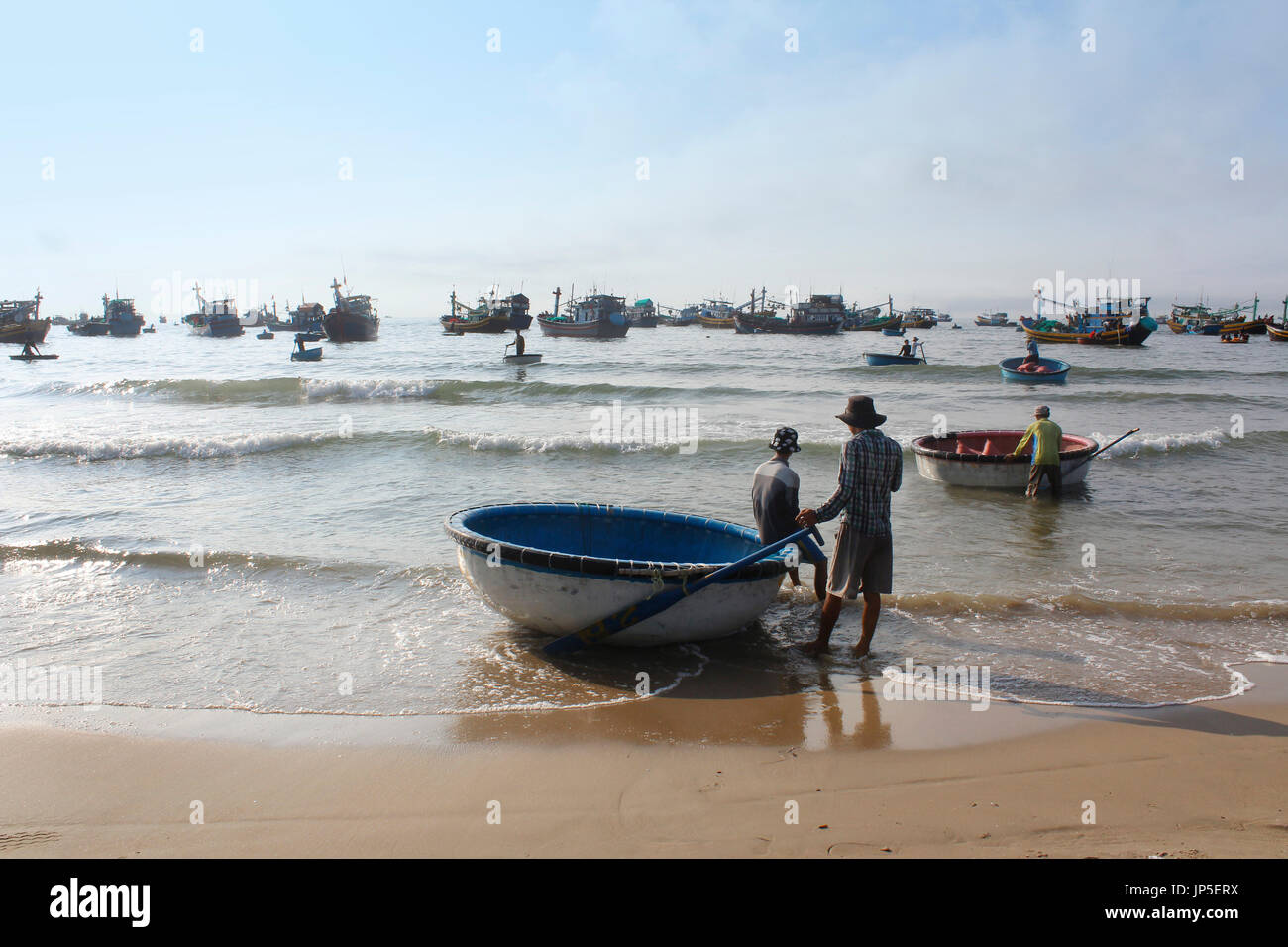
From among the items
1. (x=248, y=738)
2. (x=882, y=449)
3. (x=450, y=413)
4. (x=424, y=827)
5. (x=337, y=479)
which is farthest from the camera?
(x=450, y=413)

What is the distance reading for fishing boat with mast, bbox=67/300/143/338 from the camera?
292ft

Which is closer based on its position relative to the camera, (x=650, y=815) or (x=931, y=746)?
(x=650, y=815)

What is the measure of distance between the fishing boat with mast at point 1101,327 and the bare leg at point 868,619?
5143 cm

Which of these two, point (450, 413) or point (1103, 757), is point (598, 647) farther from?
point (450, 413)

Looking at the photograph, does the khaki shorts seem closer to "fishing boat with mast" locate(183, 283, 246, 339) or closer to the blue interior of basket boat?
the blue interior of basket boat

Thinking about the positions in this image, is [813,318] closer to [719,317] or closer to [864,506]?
[719,317]

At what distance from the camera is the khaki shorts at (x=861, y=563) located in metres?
5.30

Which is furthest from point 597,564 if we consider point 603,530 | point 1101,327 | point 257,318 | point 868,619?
point 257,318

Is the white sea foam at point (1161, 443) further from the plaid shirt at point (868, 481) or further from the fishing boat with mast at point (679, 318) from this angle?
the fishing boat with mast at point (679, 318)

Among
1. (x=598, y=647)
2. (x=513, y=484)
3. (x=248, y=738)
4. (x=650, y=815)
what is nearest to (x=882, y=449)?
(x=598, y=647)

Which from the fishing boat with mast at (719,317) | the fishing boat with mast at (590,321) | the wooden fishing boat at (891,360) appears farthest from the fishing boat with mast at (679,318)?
the wooden fishing boat at (891,360)

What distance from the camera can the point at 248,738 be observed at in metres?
4.56

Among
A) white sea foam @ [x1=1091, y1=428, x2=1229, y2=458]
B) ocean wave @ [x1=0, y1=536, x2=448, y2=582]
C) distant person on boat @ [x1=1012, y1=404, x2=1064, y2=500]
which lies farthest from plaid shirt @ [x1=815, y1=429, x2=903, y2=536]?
white sea foam @ [x1=1091, y1=428, x2=1229, y2=458]

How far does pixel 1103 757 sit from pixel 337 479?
11.6 metres
